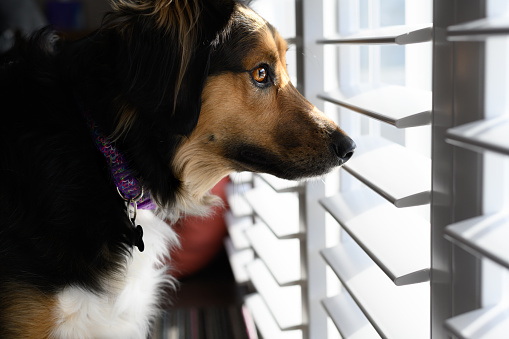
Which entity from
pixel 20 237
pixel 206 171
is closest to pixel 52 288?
pixel 20 237

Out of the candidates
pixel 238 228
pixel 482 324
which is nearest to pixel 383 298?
pixel 482 324

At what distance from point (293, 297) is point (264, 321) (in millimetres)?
199

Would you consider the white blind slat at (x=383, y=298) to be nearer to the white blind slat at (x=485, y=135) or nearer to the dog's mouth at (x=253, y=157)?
the dog's mouth at (x=253, y=157)

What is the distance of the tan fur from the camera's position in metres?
1.33

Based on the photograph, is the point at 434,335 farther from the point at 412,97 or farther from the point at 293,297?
the point at 293,297

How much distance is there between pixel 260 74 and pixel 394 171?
546mm

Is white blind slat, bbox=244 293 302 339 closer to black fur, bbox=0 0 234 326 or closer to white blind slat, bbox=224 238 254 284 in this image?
white blind slat, bbox=224 238 254 284

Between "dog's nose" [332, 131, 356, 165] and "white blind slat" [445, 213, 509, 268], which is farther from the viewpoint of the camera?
"dog's nose" [332, 131, 356, 165]

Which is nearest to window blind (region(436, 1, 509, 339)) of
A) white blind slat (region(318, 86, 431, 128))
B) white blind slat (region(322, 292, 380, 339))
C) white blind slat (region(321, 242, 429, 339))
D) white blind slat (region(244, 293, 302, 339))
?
white blind slat (region(318, 86, 431, 128))

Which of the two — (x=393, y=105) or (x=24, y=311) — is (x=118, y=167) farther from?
(x=393, y=105)

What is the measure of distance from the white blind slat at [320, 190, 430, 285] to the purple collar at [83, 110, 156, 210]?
514 mm

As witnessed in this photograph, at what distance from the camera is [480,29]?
0.65 meters

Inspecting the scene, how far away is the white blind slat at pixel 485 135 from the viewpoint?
64 cm

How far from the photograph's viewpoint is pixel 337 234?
1.71m
